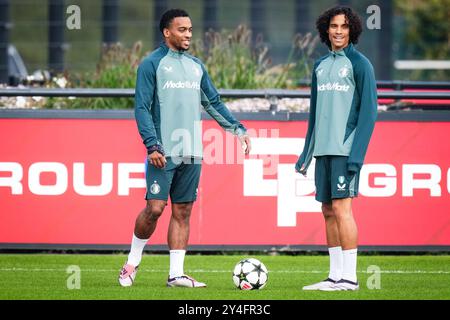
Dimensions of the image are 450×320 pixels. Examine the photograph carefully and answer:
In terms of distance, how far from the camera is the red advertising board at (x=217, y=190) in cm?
1352

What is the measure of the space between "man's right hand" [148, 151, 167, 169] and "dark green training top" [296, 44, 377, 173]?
3.84 feet

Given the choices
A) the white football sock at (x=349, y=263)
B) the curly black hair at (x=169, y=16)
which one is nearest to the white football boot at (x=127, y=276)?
the white football sock at (x=349, y=263)

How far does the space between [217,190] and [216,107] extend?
2.47 meters

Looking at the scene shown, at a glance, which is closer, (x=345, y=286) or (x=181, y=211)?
(x=345, y=286)

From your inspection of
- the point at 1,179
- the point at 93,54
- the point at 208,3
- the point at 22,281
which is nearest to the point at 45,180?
the point at 1,179

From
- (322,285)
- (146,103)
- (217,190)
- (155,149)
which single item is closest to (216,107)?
(146,103)

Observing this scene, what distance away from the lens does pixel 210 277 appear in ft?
38.4

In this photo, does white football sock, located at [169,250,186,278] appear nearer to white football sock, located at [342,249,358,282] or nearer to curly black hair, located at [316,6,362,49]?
white football sock, located at [342,249,358,282]

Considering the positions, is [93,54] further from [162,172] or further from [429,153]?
[162,172]

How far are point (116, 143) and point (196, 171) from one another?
112 inches

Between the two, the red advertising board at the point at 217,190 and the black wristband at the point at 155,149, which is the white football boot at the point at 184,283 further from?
the red advertising board at the point at 217,190

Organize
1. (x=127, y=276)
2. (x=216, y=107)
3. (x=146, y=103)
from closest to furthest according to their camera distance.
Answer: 1. (x=146, y=103)
2. (x=127, y=276)
3. (x=216, y=107)

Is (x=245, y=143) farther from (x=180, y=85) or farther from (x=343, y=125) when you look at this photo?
(x=343, y=125)

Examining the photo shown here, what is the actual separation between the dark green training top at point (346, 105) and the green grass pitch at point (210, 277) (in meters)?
1.09
